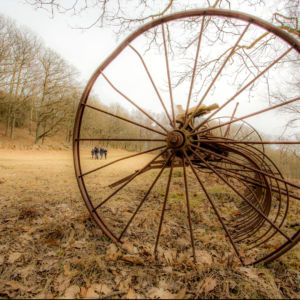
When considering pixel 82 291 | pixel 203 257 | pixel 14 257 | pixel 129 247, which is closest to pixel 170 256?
pixel 203 257

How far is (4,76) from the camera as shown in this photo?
1343cm

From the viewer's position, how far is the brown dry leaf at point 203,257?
1692 millimetres

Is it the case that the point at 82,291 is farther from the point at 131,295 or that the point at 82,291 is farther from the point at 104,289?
the point at 131,295

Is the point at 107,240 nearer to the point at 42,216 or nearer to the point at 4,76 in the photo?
the point at 42,216

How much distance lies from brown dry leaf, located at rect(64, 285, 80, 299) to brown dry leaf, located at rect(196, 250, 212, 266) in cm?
112

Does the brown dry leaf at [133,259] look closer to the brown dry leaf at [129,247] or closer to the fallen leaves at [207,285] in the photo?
the brown dry leaf at [129,247]

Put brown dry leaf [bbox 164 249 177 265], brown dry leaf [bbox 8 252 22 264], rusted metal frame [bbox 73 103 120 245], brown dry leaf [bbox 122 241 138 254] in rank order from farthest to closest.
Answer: rusted metal frame [bbox 73 103 120 245] < brown dry leaf [bbox 122 241 138 254] < brown dry leaf [bbox 164 249 177 265] < brown dry leaf [bbox 8 252 22 264]

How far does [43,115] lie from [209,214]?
17.8m

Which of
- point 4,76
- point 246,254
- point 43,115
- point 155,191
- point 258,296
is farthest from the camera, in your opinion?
point 43,115

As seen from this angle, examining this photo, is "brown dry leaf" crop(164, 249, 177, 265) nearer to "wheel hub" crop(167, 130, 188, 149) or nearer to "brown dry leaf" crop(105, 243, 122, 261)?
"brown dry leaf" crop(105, 243, 122, 261)

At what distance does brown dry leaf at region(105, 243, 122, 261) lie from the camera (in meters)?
1.70

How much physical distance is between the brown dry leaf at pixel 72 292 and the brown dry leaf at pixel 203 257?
112 cm

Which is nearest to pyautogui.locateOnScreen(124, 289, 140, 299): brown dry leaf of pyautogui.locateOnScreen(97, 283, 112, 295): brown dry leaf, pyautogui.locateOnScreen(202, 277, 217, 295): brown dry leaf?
pyautogui.locateOnScreen(97, 283, 112, 295): brown dry leaf

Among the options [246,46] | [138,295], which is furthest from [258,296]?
[246,46]
